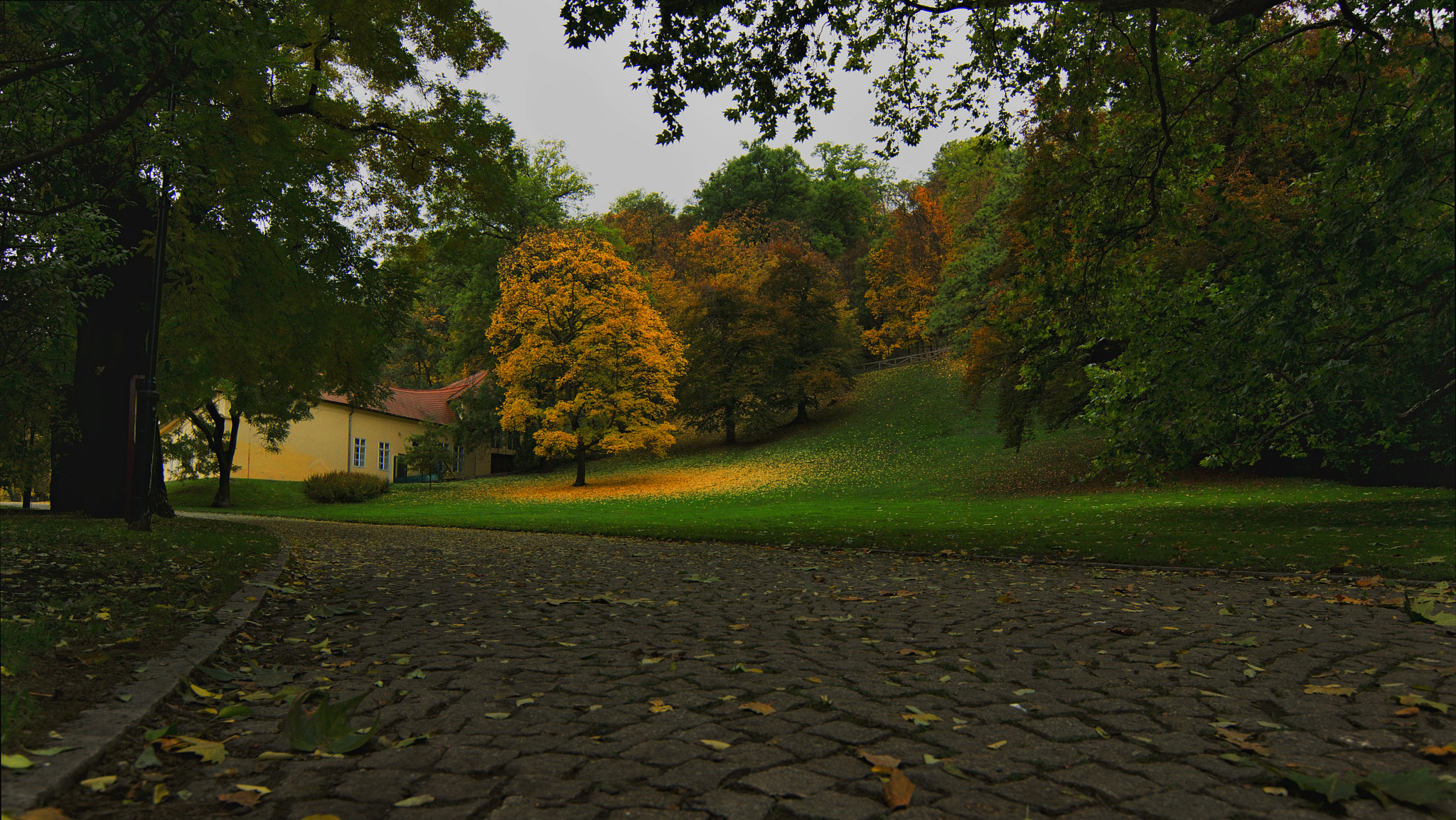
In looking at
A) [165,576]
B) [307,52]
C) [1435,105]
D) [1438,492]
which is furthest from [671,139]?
[1438,492]

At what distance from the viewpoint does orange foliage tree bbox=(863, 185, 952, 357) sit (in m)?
51.0

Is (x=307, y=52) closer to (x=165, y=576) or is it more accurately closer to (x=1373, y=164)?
(x=165, y=576)

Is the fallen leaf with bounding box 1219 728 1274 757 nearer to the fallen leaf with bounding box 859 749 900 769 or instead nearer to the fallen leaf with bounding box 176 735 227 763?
the fallen leaf with bounding box 859 749 900 769

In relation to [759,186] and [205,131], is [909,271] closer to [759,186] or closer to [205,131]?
[759,186]

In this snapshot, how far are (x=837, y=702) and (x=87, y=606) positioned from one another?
16.6 ft

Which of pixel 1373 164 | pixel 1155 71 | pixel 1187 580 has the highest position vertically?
pixel 1155 71

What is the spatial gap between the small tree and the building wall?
103 inches

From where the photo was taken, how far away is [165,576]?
21.4ft

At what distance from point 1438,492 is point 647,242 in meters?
48.1

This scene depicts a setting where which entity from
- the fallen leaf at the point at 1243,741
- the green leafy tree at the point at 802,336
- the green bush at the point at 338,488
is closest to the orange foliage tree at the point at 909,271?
the green leafy tree at the point at 802,336

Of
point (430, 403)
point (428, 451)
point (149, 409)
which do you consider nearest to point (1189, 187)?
point (149, 409)

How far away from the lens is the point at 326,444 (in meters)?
40.8

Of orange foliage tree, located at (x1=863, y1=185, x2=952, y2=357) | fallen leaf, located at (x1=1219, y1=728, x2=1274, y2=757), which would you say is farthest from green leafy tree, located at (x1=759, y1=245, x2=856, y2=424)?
fallen leaf, located at (x1=1219, y1=728, x2=1274, y2=757)

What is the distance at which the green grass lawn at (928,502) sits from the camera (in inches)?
418
